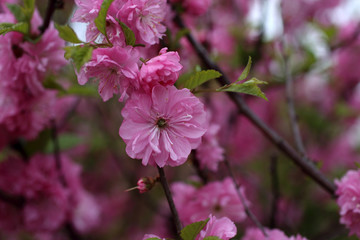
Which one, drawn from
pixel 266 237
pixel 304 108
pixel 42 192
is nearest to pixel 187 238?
pixel 266 237

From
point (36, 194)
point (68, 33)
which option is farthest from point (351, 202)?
point (36, 194)

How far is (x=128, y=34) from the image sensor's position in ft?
1.95

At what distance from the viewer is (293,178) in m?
1.88

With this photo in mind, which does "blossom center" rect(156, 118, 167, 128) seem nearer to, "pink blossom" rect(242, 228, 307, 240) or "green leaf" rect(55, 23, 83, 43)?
"green leaf" rect(55, 23, 83, 43)

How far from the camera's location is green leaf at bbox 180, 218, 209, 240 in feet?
1.88

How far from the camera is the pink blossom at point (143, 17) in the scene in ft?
1.98

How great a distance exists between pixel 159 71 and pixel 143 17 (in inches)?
5.0

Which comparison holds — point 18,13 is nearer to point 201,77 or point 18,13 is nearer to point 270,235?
point 201,77

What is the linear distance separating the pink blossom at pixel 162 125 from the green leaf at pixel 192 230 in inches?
4.1

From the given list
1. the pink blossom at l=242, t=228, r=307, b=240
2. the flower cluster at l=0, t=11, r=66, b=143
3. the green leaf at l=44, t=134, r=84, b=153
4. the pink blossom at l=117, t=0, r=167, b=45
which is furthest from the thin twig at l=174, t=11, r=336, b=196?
the green leaf at l=44, t=134, r=84, b=153

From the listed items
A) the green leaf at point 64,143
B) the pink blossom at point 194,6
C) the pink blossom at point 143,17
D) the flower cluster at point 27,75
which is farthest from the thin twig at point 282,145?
the green leaf at point 64,143

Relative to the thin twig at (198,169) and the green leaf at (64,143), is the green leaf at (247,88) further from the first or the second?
the green leaf at (64,143)

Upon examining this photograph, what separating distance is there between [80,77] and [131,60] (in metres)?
0.09

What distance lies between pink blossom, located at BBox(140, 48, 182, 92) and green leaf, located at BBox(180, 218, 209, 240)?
0.24 meters
